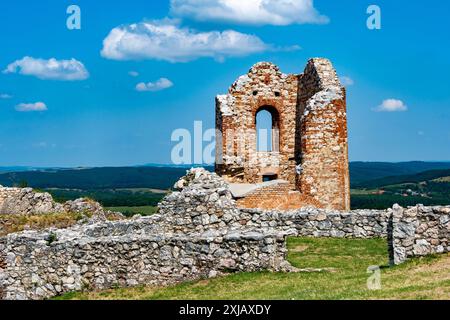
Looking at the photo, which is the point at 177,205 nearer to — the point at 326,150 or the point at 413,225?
the point at 413,225

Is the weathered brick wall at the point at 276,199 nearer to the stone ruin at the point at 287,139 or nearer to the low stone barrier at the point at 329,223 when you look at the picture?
the stone ruin at the point at 287,139

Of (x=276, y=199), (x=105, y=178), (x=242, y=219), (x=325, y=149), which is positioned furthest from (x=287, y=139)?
(x=105, y=178)

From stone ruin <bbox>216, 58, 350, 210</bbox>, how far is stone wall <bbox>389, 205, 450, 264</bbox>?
990 cm

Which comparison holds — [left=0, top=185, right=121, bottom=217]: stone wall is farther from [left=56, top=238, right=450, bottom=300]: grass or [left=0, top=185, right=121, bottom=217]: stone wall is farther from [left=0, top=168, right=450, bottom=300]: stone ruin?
[left=56, top=238, right=450, bottom=300]: grass

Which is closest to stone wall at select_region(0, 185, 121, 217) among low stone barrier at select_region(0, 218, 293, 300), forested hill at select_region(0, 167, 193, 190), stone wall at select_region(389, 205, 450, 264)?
low stone barrier at select_region(0, 218, 293, 300)

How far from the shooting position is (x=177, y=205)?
676 inches

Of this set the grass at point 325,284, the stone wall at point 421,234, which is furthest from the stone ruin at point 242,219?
the grass at point 325,284

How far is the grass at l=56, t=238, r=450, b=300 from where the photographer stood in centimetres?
1072

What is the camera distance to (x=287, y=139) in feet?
88.3

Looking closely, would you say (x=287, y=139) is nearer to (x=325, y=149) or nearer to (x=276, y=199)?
(x=325, y=149)

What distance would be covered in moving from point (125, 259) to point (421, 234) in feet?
19.5
